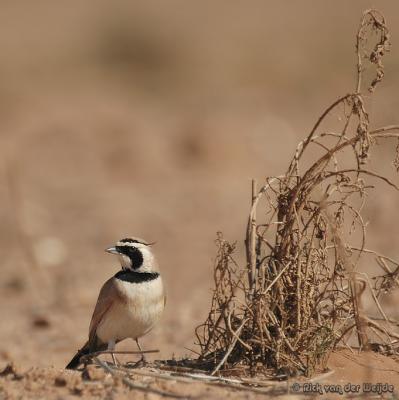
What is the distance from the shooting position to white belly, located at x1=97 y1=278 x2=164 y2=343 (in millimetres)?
5816

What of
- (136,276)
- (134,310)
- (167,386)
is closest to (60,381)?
(167,386)

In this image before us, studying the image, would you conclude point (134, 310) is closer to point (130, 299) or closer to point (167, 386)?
point (130, 299)

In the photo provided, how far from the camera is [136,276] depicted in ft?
19.7

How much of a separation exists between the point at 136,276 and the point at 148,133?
464 inches

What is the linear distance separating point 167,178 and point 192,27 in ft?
51.8

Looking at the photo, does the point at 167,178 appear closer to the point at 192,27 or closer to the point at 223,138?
the point at 223,138

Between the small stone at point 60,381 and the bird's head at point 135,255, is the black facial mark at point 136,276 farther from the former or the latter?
the small stone at point 60,381

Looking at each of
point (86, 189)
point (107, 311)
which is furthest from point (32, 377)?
point (86, 189)

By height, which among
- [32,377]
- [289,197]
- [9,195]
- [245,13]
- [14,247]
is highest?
[245,13]

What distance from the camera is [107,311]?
19.5 feet

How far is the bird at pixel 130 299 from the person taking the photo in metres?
5.83

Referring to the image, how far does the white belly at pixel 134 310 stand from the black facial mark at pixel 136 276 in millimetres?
35

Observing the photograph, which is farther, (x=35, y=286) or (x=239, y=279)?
(x=35, y=286)

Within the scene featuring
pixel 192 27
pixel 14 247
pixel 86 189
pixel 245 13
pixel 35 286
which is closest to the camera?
pixel 35 286
